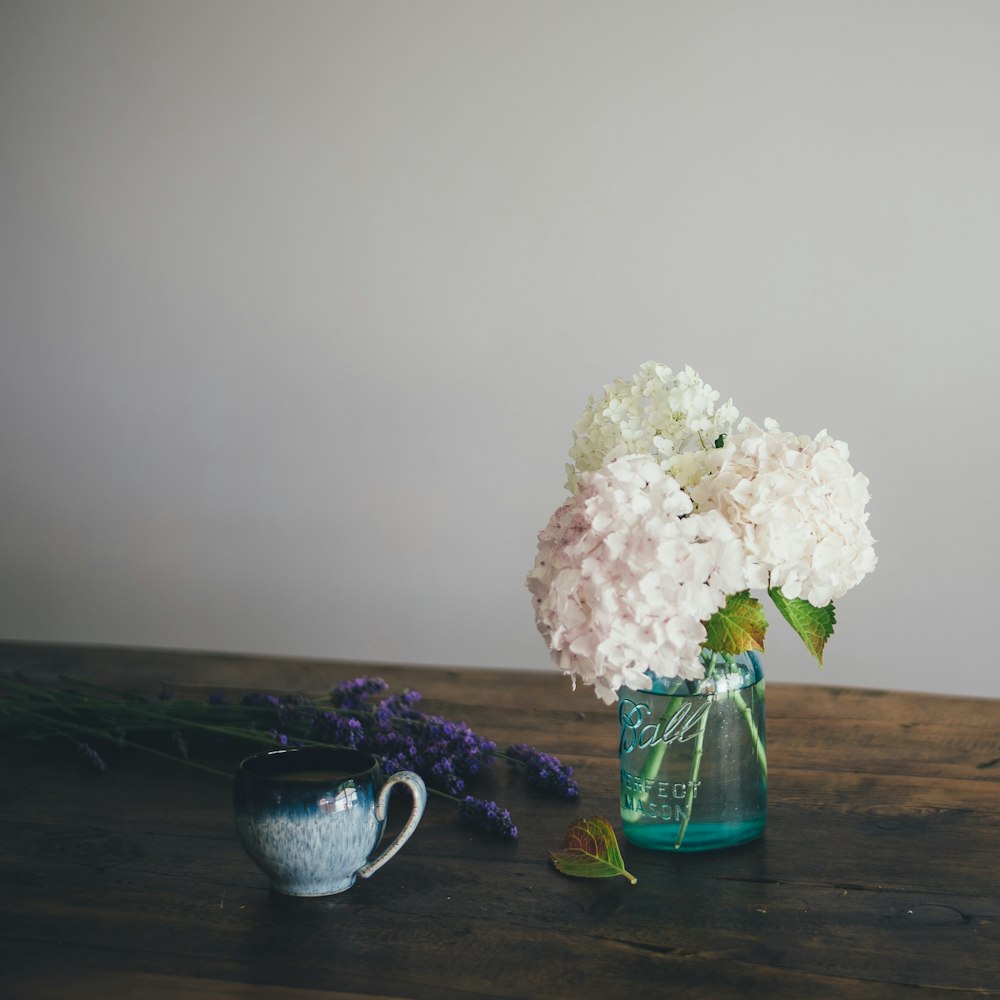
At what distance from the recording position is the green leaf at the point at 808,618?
0.94 m

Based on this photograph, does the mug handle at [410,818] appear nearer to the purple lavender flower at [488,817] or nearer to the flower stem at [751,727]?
the purple lavender flower at [488,817]

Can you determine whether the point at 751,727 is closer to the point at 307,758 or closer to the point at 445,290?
the point at 307,758

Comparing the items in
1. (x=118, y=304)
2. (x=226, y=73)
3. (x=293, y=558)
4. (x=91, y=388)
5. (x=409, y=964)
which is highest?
(x=226, y=73)

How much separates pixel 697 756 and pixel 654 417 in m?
0.31

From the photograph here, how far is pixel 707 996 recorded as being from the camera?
2.39ft

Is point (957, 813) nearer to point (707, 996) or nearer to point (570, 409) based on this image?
point (707, 996)

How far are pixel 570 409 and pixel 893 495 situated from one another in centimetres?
65

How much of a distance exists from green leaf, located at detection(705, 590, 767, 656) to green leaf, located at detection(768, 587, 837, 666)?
39 mm

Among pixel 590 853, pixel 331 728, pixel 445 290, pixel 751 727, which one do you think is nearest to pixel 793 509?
pixel 751 727

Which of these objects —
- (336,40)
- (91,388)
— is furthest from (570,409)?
(91,388)

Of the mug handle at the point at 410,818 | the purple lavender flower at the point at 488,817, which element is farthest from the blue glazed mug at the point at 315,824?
the purple lavender flower at the point at 488,817

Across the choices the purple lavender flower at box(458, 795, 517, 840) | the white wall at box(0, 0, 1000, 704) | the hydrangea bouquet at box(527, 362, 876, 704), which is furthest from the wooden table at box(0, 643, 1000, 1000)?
the white wall at box(0, 0, 1000, 704)

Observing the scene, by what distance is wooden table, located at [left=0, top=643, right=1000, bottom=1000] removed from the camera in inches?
29.9

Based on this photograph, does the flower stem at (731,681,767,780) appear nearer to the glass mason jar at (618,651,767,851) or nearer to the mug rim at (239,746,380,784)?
the glass mason jar at (618,651,767,851)
